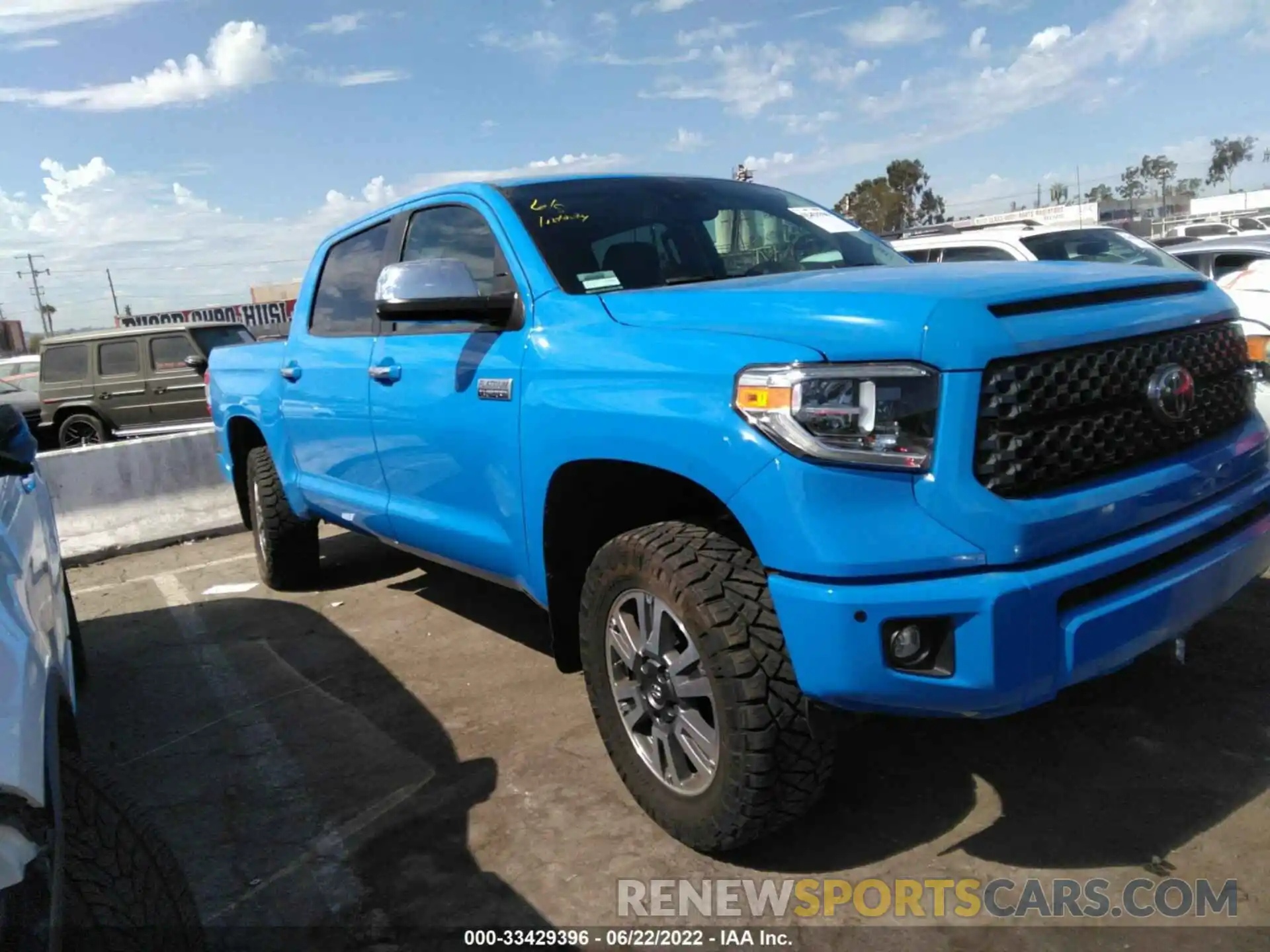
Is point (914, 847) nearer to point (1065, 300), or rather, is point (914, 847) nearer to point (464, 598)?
point (1065, 300)

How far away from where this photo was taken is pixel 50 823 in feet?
5.44

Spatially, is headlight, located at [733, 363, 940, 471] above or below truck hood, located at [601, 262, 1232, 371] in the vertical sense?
below

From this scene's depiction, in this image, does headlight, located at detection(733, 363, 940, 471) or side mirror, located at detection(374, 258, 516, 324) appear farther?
side mirror, located at detection(374, 258, 516, 324)

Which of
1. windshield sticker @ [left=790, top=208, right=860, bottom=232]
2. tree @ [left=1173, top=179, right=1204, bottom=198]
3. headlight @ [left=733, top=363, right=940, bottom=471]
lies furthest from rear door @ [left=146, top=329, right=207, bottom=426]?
tree @ [left=1173, top=179, right=1204, bottom=198]

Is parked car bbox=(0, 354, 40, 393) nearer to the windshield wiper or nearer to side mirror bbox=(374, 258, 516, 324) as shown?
side mirror bbox=(374, 258, 516, 324)

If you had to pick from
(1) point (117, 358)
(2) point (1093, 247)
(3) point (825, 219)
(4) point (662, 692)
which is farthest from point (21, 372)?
(4) point (662, 692)

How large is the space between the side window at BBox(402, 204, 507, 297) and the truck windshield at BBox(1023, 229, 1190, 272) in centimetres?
628

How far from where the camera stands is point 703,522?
2684 millimetres

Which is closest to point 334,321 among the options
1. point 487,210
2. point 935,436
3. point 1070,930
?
point 487,210

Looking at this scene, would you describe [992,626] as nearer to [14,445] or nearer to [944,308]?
[944,308]

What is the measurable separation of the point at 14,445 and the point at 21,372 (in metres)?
19.0

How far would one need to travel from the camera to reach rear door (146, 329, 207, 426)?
12.9m

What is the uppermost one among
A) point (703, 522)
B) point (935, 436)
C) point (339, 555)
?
point (935, 436)

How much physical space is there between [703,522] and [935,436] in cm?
74
